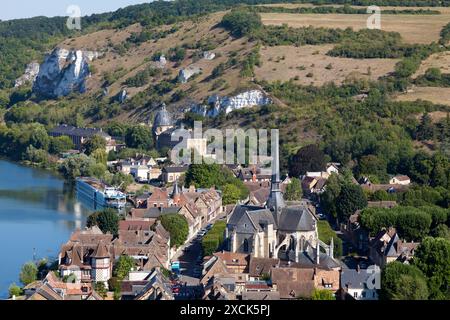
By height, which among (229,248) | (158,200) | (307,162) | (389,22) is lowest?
(307,162)

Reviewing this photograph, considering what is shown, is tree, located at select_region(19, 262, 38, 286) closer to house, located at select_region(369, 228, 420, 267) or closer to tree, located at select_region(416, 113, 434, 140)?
house, located at select_region(369, 228, 420, 267)

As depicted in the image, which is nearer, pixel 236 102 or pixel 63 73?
pixel 236 102

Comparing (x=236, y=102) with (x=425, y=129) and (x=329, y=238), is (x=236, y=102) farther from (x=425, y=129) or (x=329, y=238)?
(x=329, y=238)

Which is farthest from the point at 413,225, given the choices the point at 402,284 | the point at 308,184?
the point at 308,184

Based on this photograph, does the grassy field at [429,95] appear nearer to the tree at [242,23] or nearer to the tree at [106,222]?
the tree at [242,23]

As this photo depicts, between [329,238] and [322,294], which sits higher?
[322,294]

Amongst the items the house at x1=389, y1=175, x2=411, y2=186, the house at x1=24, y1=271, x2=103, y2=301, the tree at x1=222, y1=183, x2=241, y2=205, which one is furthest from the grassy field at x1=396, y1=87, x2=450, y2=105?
the house at x1=24, y1=271, x2=103, y2=301
